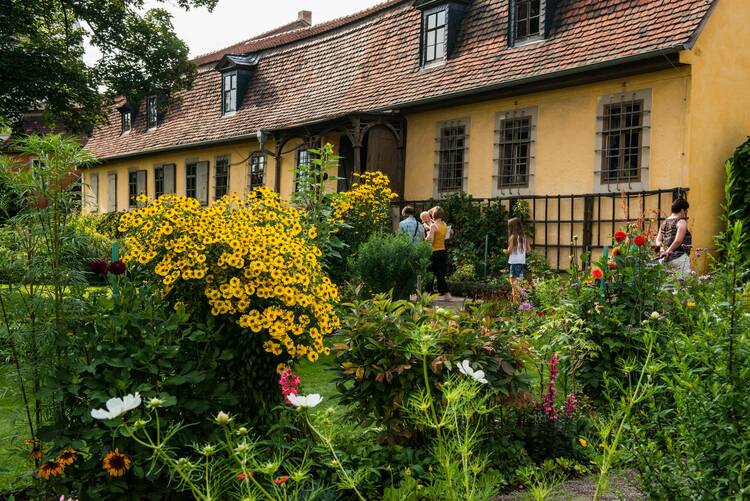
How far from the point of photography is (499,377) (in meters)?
4.05

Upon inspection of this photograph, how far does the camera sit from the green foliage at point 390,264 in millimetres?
9523

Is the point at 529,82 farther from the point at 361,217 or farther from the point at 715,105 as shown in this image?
the point at 361,217

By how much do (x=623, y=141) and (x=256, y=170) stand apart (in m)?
11.8

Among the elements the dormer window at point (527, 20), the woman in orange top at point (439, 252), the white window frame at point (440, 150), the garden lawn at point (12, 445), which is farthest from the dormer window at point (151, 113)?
the garden lawn at point (12, 445)

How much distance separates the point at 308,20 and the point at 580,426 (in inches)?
1254

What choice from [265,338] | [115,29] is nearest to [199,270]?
[265,338]

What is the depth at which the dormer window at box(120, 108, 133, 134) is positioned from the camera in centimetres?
2970

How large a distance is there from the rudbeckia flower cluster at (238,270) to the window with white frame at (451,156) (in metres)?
12.0

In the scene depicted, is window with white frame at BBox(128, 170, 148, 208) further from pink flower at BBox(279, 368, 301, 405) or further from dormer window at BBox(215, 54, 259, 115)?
pink flower at BBox(279, 368, 301, 405)

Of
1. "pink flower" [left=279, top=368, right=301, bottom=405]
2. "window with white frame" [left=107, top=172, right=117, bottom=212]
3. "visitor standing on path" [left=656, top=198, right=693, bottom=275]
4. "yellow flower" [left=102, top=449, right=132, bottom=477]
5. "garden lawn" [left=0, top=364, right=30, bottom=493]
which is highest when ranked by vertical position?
"window with white frame" [left=107, top=172, right=117, bottom=212]

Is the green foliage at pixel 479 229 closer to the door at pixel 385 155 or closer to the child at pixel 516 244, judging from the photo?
the child at pixel 516 244

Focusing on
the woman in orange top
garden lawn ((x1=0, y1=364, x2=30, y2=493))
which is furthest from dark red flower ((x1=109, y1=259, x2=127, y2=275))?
the woman in orange top

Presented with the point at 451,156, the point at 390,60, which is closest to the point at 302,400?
the point at 451,156

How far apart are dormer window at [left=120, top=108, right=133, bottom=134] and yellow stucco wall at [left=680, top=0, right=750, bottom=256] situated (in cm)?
2254
